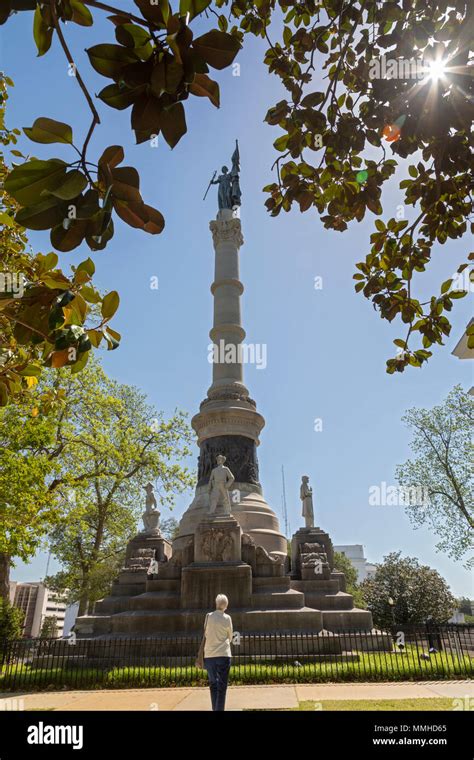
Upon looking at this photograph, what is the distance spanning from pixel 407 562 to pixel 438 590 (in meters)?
4.02

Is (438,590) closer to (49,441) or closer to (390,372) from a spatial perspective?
(49,441)

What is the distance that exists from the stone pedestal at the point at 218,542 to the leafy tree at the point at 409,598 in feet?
40.2

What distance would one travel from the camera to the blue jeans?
21.0 ft

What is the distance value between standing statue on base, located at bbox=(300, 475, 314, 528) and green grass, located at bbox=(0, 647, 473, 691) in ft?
28.2

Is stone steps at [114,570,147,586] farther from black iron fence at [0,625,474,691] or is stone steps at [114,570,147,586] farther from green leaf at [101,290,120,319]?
green leaf at [101,290,120,319]

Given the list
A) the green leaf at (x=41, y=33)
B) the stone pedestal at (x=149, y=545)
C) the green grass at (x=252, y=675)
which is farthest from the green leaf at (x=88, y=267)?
the stone pedestal at (x=149, y=545)

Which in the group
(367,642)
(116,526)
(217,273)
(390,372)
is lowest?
(367,642)

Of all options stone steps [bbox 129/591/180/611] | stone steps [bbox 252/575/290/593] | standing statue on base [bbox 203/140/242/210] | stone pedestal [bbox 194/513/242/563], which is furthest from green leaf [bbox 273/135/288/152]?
standing statue on base [bbox 203/140/242/210]

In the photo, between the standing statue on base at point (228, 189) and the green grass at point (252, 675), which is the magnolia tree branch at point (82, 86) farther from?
the standing statue on base at point (228, 189)

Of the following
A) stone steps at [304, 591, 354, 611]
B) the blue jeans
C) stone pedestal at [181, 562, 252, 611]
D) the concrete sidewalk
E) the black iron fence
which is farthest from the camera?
stone steps at [304, 591, 354, 611]

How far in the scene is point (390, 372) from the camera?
438 centimetres

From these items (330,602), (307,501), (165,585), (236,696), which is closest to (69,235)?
(236,696)

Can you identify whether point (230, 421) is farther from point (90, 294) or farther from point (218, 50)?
point (218, 50)
